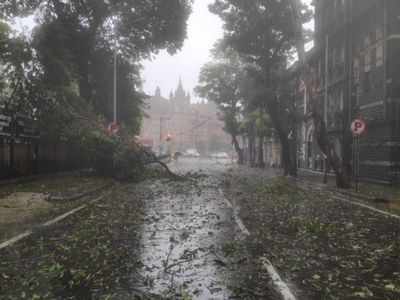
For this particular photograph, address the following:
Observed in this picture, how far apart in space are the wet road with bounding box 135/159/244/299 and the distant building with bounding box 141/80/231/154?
9099 cm

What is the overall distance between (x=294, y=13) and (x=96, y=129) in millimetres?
13312

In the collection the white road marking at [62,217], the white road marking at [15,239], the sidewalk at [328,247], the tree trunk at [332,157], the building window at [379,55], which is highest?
the building window at [379,55]

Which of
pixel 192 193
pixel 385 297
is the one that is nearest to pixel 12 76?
pixel 192 193

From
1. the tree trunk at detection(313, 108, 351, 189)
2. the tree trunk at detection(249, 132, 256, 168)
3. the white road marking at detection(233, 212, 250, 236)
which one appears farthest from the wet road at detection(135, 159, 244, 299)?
the tree trunk at detection(249, 132, 256, 168)

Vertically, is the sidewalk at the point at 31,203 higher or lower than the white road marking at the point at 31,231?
higher

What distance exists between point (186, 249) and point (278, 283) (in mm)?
2178

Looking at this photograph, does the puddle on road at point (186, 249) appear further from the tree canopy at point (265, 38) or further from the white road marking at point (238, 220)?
the tree canopy at point (265, 38)

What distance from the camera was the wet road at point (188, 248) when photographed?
5152 millimetres

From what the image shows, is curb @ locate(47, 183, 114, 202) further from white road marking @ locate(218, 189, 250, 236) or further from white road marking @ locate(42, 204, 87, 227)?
white road marking @ locate(218, 189, 250, 236)

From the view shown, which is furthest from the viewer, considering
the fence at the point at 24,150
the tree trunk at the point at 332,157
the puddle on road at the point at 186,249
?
the tree trunk at the point at 332,157

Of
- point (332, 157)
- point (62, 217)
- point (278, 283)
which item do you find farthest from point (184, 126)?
point (278, 283)

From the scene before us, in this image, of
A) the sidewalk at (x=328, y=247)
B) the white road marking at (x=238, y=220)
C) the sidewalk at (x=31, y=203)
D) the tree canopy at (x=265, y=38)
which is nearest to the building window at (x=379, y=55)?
the tree canopy at (x=265, y=38)

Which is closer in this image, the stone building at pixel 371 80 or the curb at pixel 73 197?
the curb at pixel 73 197

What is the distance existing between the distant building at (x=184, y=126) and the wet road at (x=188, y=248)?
90990mm
